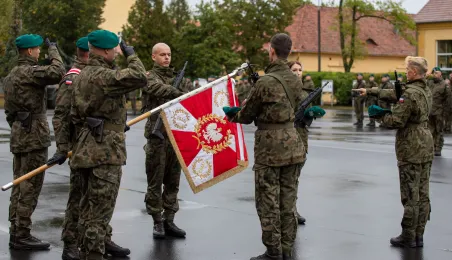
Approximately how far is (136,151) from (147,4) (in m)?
43.3

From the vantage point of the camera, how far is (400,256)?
796 centimetres

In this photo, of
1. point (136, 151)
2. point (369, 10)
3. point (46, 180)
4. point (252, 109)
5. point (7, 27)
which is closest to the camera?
point (252, 109)

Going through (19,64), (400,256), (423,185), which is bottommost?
(400,256)

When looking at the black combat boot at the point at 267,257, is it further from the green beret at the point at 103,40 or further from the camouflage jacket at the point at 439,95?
the camouflage jacket at the point at 439,95

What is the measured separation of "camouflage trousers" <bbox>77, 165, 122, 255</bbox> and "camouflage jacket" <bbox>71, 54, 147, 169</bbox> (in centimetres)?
10

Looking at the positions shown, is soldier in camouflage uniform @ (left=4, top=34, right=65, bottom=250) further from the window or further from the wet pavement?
the window

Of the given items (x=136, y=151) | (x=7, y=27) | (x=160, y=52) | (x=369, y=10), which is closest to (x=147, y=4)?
(x=7, y=27)

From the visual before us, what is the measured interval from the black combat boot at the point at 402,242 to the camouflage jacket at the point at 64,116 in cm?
363

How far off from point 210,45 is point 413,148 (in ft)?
160

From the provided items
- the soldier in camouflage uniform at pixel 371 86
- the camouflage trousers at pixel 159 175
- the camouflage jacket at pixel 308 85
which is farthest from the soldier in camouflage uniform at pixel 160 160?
the soldier in camouflage uniform at pixel 371 86

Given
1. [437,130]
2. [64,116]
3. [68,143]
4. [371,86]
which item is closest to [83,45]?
[64,116]

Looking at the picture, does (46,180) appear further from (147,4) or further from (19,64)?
(147,4)

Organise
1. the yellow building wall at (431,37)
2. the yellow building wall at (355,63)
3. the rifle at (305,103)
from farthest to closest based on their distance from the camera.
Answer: the yellow building wall at (355,63) < the yellow building wall at (431,37) < the rifle at (305,103)

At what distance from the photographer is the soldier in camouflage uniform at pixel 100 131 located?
22.4ft
